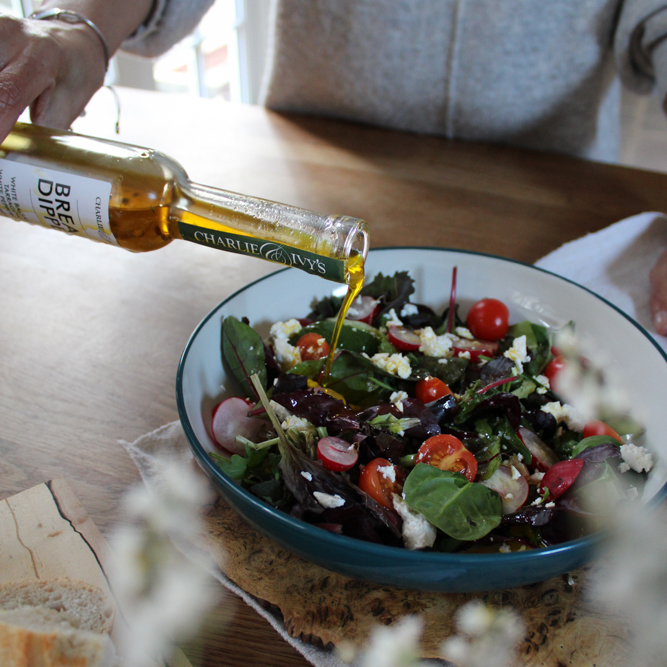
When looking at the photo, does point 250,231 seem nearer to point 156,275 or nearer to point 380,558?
point 380,558

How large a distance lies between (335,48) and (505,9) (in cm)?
56

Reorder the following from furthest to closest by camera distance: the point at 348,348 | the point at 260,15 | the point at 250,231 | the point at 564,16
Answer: the point at 260,15 → the point at 564,16 → the point at 348,348 → the point at 250,231

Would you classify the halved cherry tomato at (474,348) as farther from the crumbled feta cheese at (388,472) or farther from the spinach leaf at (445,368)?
the crumbled feta cheese at (388,472)

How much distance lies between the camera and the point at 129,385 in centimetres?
99

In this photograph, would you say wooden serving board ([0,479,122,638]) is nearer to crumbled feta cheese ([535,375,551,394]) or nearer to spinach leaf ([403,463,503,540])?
spinach leaf ([403,463,503,540])

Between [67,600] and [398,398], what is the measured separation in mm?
488

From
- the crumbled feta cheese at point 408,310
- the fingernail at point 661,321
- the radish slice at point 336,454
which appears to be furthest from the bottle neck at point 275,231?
the fingernail at point 661,321

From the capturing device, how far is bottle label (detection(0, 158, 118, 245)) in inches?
28.5

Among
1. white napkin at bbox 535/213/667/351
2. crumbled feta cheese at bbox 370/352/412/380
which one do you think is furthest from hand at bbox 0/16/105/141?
white napkin at bbox 535/213/667/351

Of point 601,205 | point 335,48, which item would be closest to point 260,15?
point 335,48

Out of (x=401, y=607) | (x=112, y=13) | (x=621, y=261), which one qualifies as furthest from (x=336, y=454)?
(x=112, y=13)

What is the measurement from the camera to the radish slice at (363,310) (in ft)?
3.37

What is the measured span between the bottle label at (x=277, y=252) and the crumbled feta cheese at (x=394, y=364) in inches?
8.4

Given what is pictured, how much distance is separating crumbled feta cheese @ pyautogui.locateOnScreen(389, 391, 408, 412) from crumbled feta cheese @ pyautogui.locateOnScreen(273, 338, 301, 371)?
0.16 m
